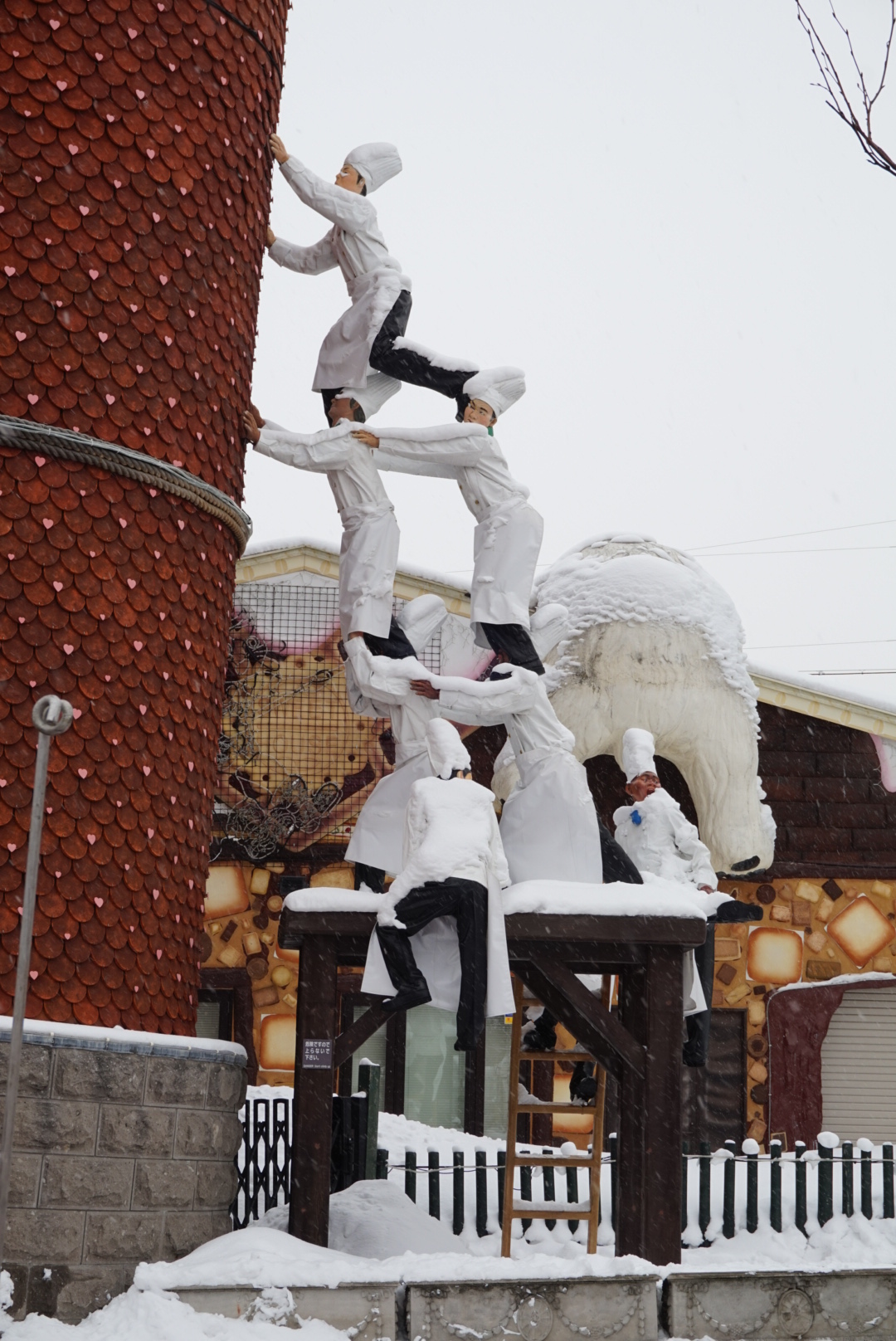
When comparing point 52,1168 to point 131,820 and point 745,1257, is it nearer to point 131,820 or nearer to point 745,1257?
point 131,820

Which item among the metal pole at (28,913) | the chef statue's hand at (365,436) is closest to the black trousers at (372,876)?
the chef statue's hand at (365,436)

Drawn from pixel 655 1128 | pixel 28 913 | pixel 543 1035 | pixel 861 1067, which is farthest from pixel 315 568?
pixel 28 913

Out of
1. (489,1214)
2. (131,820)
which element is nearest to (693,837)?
(489,1214)

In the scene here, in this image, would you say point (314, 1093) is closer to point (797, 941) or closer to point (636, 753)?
point (636, 753)

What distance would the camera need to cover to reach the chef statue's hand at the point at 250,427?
809 centimetres

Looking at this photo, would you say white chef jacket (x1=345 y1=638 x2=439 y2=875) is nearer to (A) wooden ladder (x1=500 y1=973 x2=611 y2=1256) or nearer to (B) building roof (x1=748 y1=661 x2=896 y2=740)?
(A) wooden ladder (x1=500 y1=973 x2=611 y2=1256)

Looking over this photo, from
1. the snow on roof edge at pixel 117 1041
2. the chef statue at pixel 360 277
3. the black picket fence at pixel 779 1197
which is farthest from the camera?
the chef statue at pixel 360 277

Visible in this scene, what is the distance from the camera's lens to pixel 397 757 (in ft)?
27.9

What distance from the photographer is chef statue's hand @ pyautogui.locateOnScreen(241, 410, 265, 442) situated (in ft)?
26.6

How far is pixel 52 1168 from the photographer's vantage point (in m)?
6.22

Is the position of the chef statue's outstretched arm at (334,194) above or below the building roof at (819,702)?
above

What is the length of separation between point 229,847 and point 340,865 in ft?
3.41

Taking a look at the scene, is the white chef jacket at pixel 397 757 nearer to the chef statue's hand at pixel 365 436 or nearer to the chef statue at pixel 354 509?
the chef statue at pixel 354 509

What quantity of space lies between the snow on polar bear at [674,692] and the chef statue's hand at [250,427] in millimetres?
5156
